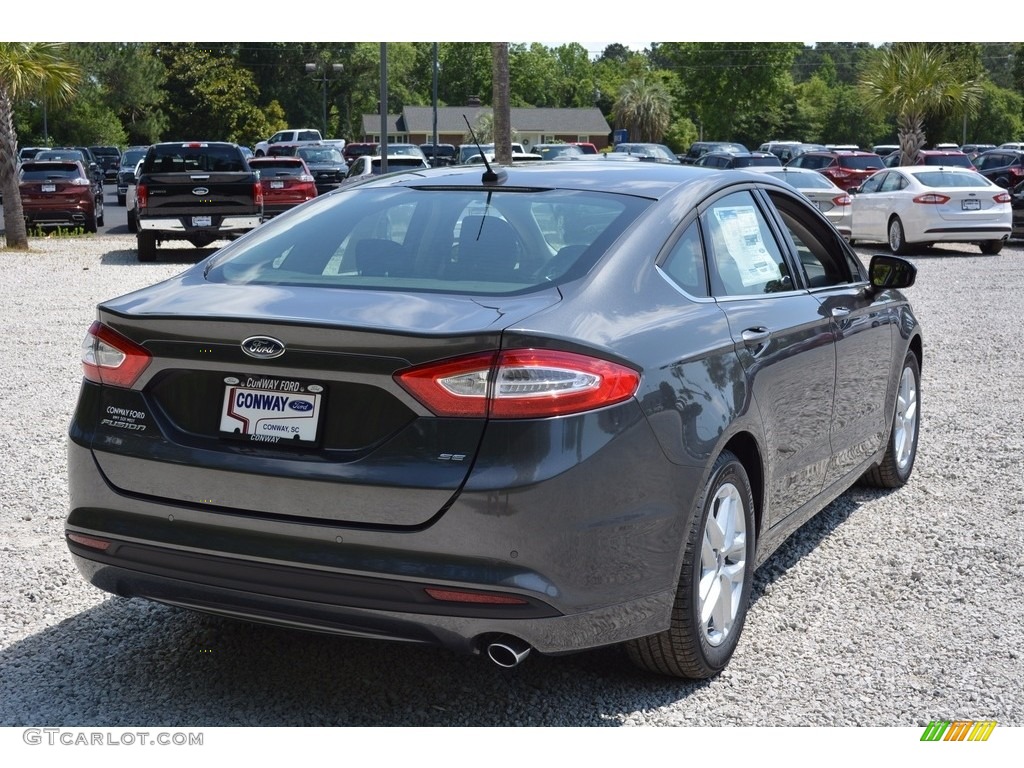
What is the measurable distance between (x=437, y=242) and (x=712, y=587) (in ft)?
4.64

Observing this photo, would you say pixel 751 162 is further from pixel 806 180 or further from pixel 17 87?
pixel 17 87

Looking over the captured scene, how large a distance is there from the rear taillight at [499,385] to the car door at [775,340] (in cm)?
104

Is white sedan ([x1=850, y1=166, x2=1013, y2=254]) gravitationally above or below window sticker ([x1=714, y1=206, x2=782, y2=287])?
below

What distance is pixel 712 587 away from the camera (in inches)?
161

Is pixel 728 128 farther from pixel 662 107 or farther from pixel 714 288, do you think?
pixel 714 288

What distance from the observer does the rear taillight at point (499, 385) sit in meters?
3.31

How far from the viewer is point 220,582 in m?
3.55

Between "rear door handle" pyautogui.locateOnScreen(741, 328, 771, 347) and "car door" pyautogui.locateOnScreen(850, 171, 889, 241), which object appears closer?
"rear door handle" pyautogui.locateOnScreen(741, 328, 771, 347)

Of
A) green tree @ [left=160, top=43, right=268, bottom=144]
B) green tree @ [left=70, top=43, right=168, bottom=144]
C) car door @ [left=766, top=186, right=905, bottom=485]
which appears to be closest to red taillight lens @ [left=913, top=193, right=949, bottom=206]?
car door @ [left=766, top=186, right=905, bottom=485]

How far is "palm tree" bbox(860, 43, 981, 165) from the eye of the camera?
39.6m

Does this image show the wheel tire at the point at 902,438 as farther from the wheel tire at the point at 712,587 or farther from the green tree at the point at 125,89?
the green tree at the point at 125,89

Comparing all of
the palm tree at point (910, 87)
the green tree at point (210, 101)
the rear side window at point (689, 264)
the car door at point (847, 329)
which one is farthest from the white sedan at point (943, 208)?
the green tree at point (210, 101)

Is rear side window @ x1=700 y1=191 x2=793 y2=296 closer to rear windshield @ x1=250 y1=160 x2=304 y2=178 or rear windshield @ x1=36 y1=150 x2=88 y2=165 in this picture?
rear windshield @ x1=250 y1=160 x2=304 y2=178

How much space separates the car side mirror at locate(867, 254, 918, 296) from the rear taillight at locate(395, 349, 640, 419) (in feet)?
9.09
